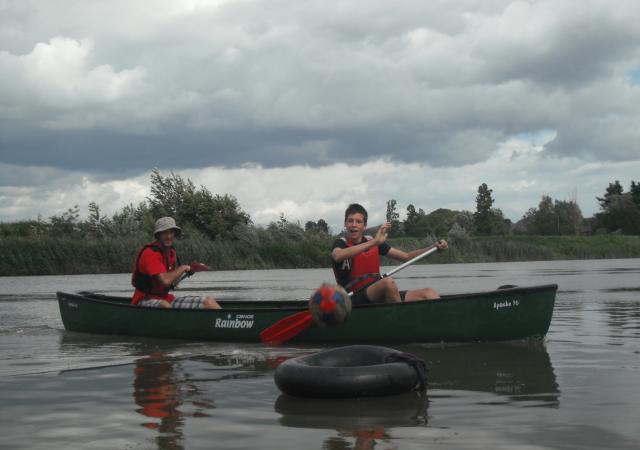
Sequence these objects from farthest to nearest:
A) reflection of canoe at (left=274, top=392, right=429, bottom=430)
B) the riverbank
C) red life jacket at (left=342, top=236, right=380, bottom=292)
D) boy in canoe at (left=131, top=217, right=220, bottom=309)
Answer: the riverbank → boy in canoe at (left=131, top=217, right=220, bottom=309) → red life jacket at (left=342, top=236, right=380, bottom=292) → reflection of canoe at (left=274, top=392, right=429, bottom=430)

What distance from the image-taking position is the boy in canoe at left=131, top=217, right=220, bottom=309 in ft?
31.4

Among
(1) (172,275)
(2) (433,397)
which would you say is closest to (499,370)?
(2) (433,397)

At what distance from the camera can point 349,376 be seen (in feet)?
17.6

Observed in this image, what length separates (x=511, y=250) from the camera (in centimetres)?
4072

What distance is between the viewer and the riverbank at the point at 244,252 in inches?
1132

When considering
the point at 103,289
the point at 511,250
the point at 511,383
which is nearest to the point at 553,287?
the point at 511,383

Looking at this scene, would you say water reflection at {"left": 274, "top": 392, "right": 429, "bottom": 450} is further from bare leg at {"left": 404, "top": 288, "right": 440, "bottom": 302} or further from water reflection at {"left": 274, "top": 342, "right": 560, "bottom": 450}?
bare leg at {"left": 404, "top": 288, "right": 440, "bottom": 302}

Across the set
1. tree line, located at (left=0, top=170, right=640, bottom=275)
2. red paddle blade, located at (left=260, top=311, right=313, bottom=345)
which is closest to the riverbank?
tree line, located at (left=0, top=170, right=640, bottom=275)

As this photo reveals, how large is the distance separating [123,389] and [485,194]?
7454cm

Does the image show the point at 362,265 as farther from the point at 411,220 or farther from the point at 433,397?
the point at 411,220

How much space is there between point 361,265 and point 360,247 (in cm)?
52

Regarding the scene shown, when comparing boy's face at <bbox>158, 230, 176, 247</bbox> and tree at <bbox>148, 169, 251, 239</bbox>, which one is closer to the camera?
boy's face at <bbox>158, 230, 176, 247</bbox>

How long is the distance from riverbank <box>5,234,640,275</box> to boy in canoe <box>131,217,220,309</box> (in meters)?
19.5

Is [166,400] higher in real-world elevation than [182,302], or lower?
lower
